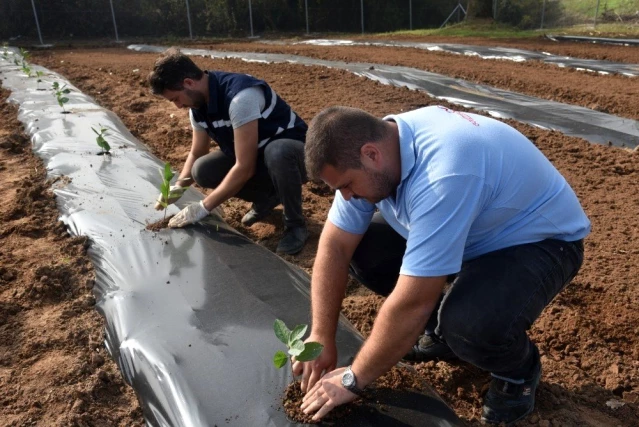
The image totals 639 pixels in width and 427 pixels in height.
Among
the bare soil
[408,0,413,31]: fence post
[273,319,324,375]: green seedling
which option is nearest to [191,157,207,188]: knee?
the bare soil

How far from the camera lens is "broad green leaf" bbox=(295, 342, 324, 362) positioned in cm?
170

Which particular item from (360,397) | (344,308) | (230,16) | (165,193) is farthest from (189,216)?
(230,16)

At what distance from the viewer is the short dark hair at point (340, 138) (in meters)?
1.57

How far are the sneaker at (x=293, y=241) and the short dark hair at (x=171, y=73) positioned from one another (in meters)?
1.06

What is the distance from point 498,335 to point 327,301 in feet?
1.89

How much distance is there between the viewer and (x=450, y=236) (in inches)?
59.6

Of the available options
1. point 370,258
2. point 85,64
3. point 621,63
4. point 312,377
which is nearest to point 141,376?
point 312,377

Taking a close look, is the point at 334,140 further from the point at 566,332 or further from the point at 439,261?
the point at 566,332

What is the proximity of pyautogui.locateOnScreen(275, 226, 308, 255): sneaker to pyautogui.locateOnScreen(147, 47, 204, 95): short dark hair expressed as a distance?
106 cm

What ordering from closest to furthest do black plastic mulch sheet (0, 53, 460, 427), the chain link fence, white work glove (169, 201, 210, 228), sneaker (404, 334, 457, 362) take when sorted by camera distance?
1. black plastic mulch sheet (0, 53, 460, 427)
2. sneaker (404, 334, 457, 362)
3. white work glove (169, 201, 210, 228)
4. the chain link fence

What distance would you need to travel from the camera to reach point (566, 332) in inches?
96.0

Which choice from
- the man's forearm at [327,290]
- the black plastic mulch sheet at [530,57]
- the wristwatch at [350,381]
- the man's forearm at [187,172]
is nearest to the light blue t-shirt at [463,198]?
the man's forearm at [327,290]

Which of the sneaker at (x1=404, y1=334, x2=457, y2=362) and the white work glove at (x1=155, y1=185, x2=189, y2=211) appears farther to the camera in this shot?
the white work glove at (x1=155, y1=185, x2=189, y2=211)

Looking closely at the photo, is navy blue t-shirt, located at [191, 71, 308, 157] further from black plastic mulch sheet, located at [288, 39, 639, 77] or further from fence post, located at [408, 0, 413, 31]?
fence post, located at [408, 0, 413, 31]
